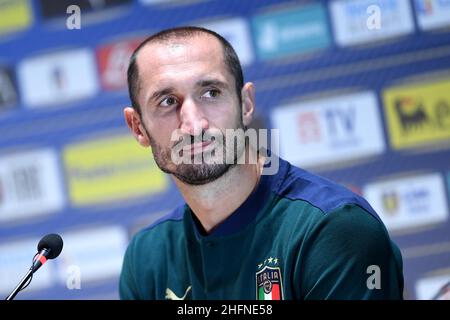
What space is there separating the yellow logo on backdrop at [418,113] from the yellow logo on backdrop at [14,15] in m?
1.14

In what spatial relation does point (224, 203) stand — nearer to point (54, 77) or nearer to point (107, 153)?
point (107, 153)

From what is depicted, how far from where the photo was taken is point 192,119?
59.8 inches

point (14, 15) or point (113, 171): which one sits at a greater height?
point (14, 15)

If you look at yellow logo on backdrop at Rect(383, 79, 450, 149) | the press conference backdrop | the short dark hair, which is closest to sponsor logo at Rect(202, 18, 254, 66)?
the press conference backdrop

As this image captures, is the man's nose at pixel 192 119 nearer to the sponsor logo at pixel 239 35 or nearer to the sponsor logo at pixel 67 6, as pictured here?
the sponsor logo at pixel 239 35

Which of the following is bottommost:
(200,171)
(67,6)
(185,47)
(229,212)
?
(229,212)

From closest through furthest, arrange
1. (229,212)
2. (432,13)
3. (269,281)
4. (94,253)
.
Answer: (269,281)
(229,212)
(432,13)
(94,253)

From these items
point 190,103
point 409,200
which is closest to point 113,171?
point 190,103

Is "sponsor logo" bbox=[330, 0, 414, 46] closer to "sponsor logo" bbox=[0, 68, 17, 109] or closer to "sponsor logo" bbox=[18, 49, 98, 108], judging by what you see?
"sponsor logo" bbox=[18, 49, 98, 108]

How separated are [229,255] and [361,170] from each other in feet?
2.25

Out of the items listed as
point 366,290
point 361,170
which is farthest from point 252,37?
point 366,290

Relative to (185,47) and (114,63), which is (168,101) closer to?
(185,47)

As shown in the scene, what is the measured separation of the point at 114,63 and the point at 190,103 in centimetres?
79

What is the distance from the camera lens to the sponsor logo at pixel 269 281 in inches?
56.9
